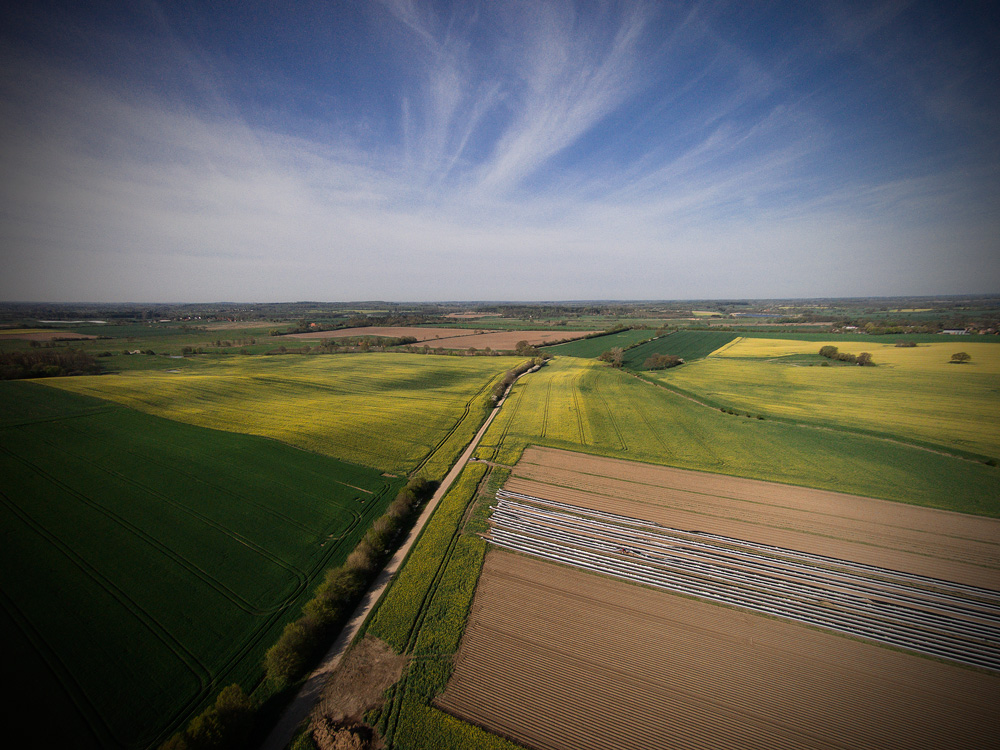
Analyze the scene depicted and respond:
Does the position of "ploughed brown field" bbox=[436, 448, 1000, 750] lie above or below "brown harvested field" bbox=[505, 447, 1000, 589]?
below

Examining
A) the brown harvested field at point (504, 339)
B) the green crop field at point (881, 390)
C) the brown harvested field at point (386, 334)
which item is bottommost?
the green crop field at point (881, 390)

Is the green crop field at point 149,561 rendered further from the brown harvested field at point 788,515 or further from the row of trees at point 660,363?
the row of trees at point 660,363

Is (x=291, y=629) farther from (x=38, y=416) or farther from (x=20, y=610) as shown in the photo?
(x=38, y=416)

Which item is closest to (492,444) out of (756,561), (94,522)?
(756,561)

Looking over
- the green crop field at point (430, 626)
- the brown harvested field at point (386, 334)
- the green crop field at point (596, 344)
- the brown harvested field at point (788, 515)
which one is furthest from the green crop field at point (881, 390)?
the brown harvested field at point (386, 334)

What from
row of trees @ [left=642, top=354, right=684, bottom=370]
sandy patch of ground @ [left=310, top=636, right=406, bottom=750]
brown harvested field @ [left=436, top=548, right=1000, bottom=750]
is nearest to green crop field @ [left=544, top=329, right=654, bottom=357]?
row of trees @ [left=642, top=354, right=684, bottom=370]

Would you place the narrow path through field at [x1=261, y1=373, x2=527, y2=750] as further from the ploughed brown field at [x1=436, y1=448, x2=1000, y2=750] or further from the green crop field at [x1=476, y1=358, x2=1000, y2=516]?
the green crop field at [x1=476, y1=358, x2=1000, y2=516]
